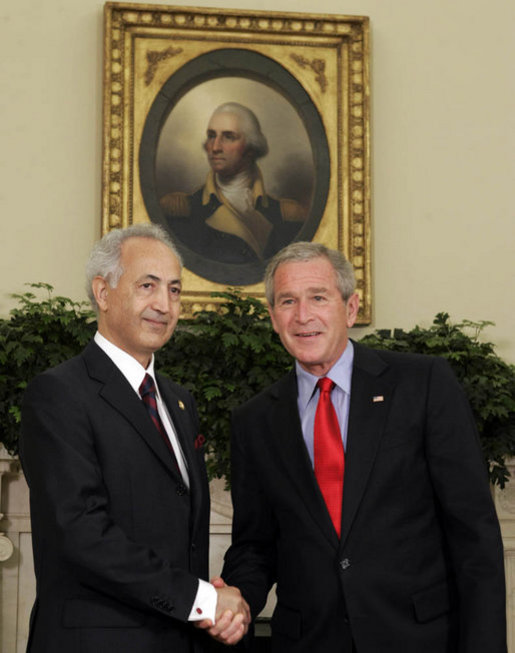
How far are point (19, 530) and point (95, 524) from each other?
2764 millimetres

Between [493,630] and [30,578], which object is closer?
[493,630]

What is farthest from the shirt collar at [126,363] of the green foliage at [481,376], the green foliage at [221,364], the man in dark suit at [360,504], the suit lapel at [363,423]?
the green foliage at [481,376]

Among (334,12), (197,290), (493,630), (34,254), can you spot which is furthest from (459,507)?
(334,12)

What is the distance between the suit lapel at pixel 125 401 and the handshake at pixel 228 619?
405mm

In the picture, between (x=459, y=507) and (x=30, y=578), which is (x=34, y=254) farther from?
(x=459, y=507)

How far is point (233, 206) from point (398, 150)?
3.96 feet

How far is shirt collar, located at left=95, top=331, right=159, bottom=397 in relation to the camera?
8.39 ft

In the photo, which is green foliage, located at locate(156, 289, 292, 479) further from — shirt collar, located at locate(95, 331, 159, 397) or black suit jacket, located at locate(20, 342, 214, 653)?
black suit jacket, located at locate(20, 342, 214, 653)

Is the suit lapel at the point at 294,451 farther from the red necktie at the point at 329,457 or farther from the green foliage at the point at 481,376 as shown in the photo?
the green foliage at the point at 481,376

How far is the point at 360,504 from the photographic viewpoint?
2.37 m

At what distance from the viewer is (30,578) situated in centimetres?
469

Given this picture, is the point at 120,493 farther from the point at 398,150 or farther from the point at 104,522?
the point at 398,150

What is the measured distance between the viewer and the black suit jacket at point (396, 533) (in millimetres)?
2297

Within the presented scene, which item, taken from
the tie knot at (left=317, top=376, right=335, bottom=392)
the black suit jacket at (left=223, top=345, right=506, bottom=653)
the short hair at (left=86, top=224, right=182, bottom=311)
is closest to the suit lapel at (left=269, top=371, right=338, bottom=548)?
the black suit jacket at (left=223, top=345, right=506, bottom=653)
